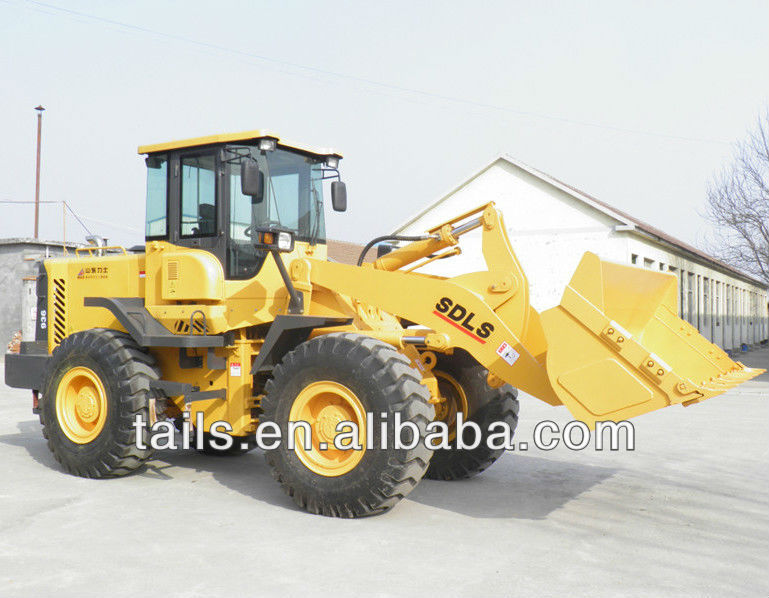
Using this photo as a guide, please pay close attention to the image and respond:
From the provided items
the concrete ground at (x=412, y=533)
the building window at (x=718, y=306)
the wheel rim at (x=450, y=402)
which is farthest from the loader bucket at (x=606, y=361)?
the building window at (x=718, y=306)

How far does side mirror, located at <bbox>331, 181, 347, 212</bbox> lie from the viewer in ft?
23.5

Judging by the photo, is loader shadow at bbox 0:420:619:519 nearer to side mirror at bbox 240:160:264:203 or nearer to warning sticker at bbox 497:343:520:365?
warning sticker at bbox 497:343:520:365

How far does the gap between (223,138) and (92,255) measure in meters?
2.23

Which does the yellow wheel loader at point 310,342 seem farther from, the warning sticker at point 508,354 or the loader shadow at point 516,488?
the loader shadow at point 516,488

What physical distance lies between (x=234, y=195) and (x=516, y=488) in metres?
3.40

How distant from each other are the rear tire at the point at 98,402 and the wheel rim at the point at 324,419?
1.52m

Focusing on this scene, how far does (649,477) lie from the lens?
23.3 feet

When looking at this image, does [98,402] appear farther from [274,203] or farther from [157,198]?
[274,203]

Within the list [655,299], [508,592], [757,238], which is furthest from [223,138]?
[757,238]

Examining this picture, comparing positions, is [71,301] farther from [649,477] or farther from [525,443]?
[649,477]

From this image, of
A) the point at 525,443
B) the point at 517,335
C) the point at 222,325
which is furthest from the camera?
the point at 525,443

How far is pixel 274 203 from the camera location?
6883 millimetres

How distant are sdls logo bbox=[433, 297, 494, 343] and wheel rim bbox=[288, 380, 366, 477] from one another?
0.92 metres

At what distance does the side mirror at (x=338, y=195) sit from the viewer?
7.18 meters
